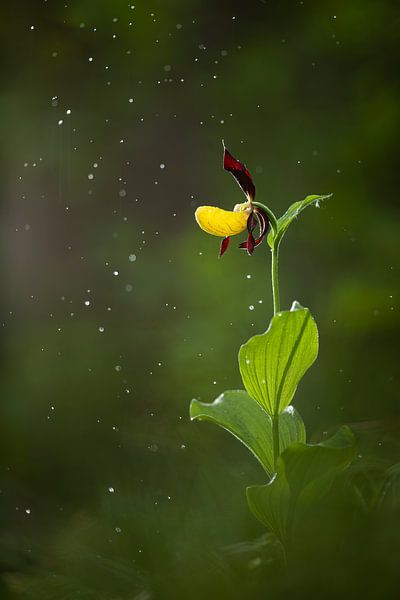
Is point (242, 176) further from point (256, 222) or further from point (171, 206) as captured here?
point (171, 206)

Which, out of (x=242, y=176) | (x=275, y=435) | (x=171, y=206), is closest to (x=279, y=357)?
(x=275, y=435)

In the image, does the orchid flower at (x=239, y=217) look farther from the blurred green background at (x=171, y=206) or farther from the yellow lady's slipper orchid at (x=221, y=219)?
the blurred green background at (x=171, y=206)

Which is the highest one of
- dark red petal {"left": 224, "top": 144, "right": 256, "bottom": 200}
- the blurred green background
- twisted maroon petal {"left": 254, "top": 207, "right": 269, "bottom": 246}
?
dark red petal {"left": 224, "top": 144, "right": 256, "bottom": 200}

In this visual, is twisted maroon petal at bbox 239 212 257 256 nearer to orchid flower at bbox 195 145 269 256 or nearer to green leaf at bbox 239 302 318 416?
orchid flower at bbox 195 145 269 256

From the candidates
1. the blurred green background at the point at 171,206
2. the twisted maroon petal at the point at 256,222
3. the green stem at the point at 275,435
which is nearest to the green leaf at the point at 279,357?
the green stem at the point at 275,435

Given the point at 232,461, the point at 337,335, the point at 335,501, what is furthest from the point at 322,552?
the point at 337,335

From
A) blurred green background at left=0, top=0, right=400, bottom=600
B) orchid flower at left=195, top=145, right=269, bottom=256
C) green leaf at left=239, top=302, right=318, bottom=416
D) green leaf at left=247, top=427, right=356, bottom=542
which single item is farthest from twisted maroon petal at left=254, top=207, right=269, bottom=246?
blurred green background at left=0, top=0, right=400, bottom=600
